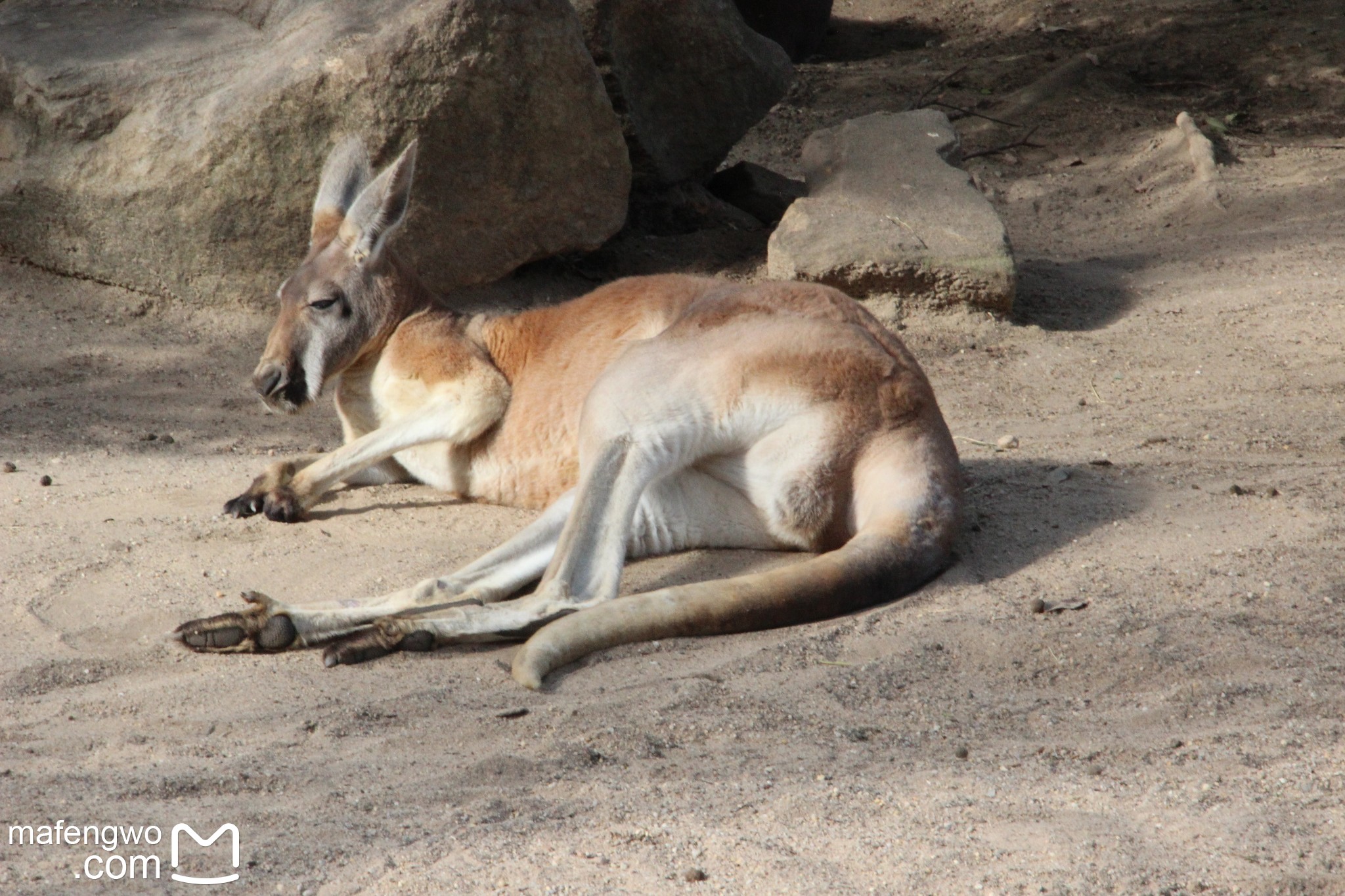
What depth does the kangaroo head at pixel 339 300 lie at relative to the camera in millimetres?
4406

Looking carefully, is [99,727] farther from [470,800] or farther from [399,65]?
[399,65]

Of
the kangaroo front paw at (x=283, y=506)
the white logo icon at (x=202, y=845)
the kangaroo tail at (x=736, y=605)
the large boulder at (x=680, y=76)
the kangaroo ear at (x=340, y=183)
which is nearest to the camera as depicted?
the white logo icon at (x=202, y=845)

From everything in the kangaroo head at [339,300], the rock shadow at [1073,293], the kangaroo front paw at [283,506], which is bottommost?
the rock shadow at [1073,293]

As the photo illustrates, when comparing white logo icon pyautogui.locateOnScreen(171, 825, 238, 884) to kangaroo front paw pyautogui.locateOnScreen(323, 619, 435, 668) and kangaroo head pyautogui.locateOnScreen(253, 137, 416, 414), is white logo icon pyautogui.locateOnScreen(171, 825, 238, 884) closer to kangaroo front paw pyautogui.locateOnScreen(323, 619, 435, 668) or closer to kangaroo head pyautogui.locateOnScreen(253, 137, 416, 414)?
kangaroo front paw pyautogui.locateOnScreen(323, 619, 435, 668)

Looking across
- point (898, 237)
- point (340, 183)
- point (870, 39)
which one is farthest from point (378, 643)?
point (870, 39)

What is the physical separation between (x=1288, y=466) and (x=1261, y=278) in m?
2.71

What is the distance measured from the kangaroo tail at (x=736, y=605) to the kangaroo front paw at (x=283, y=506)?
4.94 feet

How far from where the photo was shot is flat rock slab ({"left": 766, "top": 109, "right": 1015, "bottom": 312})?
20.5ft

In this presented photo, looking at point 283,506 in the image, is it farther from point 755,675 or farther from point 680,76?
point 680,76

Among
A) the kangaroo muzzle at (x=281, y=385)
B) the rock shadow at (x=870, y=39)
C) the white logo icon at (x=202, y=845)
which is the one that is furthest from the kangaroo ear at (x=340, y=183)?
the rock shadow at (x=870, y=39)

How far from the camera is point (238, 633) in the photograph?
318 centimetres

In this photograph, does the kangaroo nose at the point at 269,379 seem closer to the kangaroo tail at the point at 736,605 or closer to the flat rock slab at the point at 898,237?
the kangaroo tail at the point at 736,605

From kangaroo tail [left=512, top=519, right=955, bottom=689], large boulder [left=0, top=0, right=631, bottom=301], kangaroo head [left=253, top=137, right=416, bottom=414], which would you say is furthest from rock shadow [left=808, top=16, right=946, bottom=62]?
kangaroo tail [left=512, top=519, right=955, bottom=689]

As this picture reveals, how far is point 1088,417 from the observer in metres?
5.17
